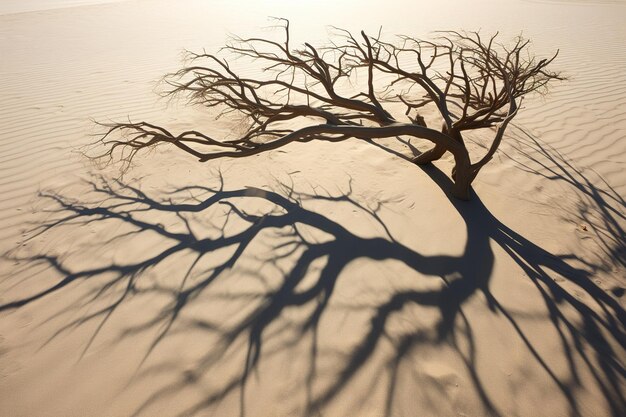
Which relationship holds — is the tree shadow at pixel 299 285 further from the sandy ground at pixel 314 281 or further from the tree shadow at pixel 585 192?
the tree shadow at pixel 585 192

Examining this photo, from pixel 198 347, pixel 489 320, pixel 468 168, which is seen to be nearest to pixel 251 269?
pixel 198 347

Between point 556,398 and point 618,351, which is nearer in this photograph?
point 556,398

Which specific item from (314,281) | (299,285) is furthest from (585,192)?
(299,285)

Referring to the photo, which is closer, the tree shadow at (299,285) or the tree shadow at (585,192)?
the tree shadow at (299,285)

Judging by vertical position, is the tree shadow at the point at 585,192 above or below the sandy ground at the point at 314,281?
above

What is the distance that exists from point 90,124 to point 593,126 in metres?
7.06

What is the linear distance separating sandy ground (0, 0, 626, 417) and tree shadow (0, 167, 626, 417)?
1cm

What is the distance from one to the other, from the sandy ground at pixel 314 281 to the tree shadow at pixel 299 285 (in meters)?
0.01

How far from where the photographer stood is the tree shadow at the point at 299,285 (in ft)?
6.23

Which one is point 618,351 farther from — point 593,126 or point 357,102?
point 593,126

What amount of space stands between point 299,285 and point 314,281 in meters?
0.11

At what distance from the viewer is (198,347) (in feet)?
6.55

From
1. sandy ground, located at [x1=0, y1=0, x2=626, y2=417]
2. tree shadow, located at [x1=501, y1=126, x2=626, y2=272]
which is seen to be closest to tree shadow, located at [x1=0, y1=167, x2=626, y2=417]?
sandy ground, located at [x1=0, y1=0, x2=626, y2=417]

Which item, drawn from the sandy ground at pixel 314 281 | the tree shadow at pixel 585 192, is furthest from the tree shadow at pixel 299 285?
the tree shadow at pixel 585 192
